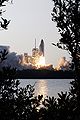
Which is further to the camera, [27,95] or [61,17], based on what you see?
[61,17]

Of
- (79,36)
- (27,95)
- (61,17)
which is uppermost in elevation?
(61,17)

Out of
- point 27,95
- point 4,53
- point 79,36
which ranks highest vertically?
point 79,36

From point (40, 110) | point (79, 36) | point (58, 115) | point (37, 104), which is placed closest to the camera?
point (58, 115)

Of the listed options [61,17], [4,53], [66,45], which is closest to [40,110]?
[4,53]

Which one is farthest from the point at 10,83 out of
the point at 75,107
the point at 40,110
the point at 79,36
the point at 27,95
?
the point at 79,36

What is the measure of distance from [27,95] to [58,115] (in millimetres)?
1519

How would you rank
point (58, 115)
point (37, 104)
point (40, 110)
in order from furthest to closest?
point (37, 104) → point (40, 110) → point (58, 115)

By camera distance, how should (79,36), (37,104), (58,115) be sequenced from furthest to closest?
1. (79,36)
2. (37,104)
3. (58,115)

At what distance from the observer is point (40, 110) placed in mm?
7453

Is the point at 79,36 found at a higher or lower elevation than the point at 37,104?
higher

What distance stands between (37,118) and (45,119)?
0.31 metres

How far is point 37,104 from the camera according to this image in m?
8.03

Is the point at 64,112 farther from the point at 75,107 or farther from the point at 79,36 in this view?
the point at 79,36

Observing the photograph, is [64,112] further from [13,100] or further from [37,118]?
[13,100]
